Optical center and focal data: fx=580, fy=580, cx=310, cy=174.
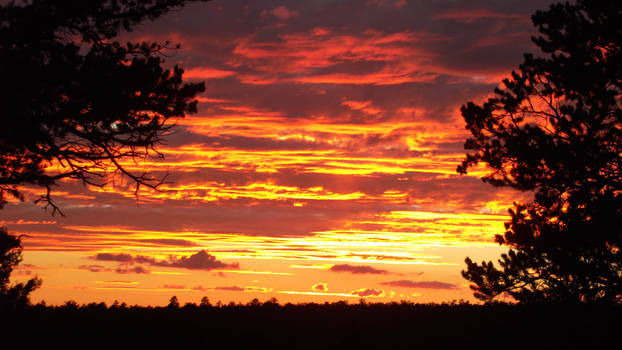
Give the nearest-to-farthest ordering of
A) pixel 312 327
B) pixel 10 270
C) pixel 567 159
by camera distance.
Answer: pixel 312 327 → pixel 567 159 → pixel 10 270

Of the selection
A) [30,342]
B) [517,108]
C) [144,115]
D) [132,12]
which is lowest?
[30,342]

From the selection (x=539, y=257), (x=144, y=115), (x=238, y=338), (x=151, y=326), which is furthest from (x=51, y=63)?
(x=539, y=257)

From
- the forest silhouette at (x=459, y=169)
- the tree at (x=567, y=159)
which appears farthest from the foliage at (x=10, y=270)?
the tree at (x=567, y=159)

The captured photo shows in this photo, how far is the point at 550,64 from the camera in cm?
1958

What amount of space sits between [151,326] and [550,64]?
15421 mm

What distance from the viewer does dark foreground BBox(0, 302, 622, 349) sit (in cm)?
1042

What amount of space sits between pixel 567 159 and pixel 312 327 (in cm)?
1129

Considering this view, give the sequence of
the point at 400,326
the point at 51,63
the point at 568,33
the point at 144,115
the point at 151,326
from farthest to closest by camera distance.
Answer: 1. the point at 568,33
2. the point at 144,115
3. the point at 51,63
4. the point at 400,326
5. the point at 151,326

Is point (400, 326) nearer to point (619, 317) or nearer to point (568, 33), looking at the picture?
point (619, 317)

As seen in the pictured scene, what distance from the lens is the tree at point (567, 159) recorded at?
725 inches

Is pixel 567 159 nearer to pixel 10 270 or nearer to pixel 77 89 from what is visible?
pixel 77 89

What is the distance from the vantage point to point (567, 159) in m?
18.7

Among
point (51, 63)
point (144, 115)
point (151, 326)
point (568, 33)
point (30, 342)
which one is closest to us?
point (30, 342)

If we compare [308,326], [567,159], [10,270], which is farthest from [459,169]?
[10,270]
